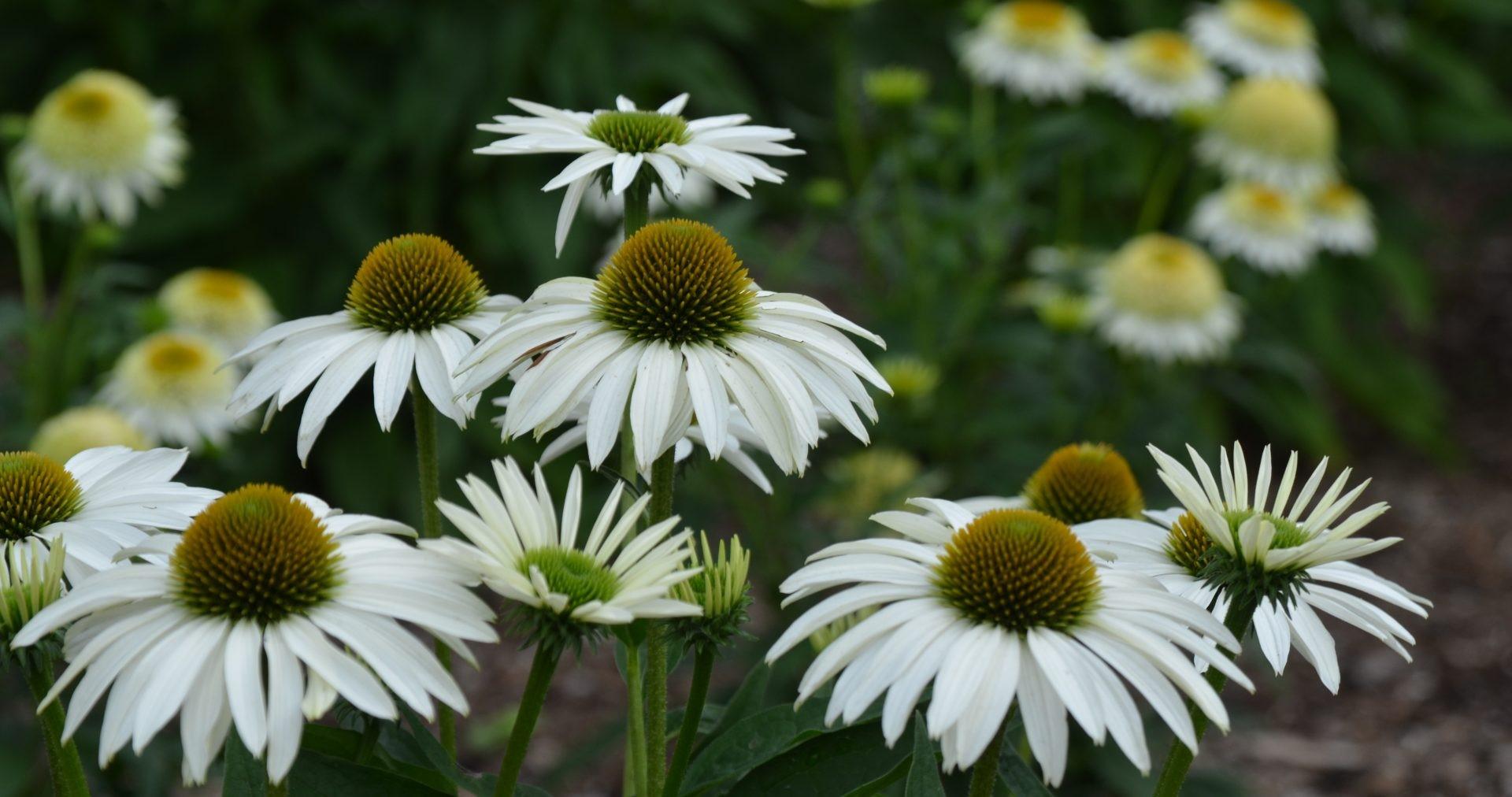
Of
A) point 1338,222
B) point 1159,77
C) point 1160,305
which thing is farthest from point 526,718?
point 1338,222

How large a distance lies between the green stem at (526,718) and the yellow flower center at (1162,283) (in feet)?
7.44

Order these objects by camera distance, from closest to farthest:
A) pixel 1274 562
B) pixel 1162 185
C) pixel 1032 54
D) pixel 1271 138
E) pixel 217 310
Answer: pixel 1274 562 < pixel 217 310 < pixel 1032 54 < pixel 1271 138 < pixel 1162 185

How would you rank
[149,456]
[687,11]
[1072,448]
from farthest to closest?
[687,11] < [1072,448] < [149,456]

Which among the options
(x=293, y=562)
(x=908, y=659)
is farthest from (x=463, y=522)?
(x=908, y=659)

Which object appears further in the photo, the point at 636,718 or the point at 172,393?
the point at 172,393

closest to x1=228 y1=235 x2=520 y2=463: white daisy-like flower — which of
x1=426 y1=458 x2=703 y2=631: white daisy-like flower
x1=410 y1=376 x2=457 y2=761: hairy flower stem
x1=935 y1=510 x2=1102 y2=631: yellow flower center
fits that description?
x1=410 y1=376 x2=457 y2=761: hairy flower stem

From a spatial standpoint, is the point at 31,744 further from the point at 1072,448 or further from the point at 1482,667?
the point at 1482,667

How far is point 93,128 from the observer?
8.32ft

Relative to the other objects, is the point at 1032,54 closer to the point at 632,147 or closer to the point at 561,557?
the point at 632,147

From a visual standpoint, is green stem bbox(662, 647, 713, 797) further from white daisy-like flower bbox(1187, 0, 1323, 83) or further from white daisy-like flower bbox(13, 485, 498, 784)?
white daisy-like flower bbox(1187, 0, 1323, 83)

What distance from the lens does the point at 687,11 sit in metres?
3.58

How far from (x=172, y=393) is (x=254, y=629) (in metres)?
1.67

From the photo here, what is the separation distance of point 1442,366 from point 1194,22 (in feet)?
6.64

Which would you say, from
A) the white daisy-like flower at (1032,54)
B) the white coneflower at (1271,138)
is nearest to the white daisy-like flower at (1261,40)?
the white coneflower at (1271,138)
